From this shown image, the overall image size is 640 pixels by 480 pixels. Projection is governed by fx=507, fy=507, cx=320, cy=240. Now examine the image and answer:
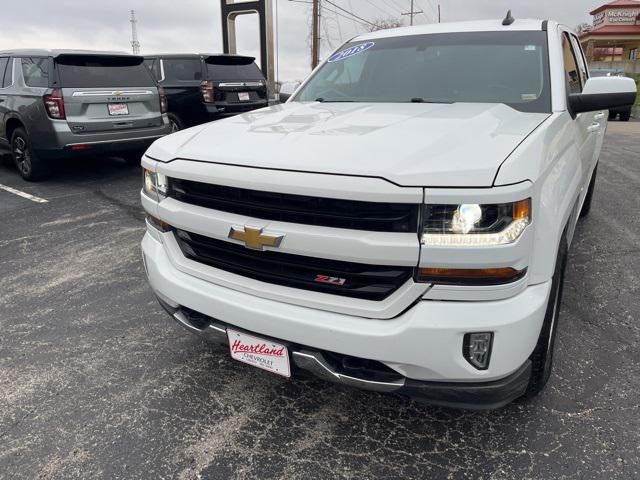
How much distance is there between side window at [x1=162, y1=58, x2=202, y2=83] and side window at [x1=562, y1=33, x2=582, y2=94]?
7092 mm

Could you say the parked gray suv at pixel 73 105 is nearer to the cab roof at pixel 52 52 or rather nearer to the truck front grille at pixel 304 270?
the cab roof at pixel 52 52

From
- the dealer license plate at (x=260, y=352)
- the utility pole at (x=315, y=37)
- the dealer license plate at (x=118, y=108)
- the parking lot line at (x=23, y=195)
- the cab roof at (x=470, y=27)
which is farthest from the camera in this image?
the utility pole at (x=315, y=37)

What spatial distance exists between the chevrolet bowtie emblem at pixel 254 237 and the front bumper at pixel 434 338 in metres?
0.25

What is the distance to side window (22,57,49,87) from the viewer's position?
6.84 meters

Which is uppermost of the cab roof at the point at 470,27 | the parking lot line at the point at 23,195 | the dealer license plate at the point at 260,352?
the cab roof at the point at 470,27

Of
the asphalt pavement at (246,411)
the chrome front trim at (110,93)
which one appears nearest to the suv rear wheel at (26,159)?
the chrome front trim at (110,93)

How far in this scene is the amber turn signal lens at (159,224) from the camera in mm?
2490

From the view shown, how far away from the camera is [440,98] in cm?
314

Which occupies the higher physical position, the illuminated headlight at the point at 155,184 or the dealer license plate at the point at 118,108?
the dealer license plate at the point at 118,108

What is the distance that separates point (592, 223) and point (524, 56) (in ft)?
9.39

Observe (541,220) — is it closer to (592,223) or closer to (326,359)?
(326,359)

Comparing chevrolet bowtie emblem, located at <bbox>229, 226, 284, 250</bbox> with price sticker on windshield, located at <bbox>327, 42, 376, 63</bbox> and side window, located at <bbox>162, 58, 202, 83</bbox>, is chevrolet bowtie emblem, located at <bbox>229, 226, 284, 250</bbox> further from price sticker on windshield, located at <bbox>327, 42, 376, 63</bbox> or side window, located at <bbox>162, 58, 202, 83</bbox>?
side window, located at <bbox>162, 58, 202, 83</bbox>

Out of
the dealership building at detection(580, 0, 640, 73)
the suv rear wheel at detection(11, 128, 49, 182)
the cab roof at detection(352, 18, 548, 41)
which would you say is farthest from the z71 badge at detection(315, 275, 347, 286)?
the dealership building at detection(580, 0, 640, 73)

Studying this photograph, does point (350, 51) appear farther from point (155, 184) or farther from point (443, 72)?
point (155, 184)
